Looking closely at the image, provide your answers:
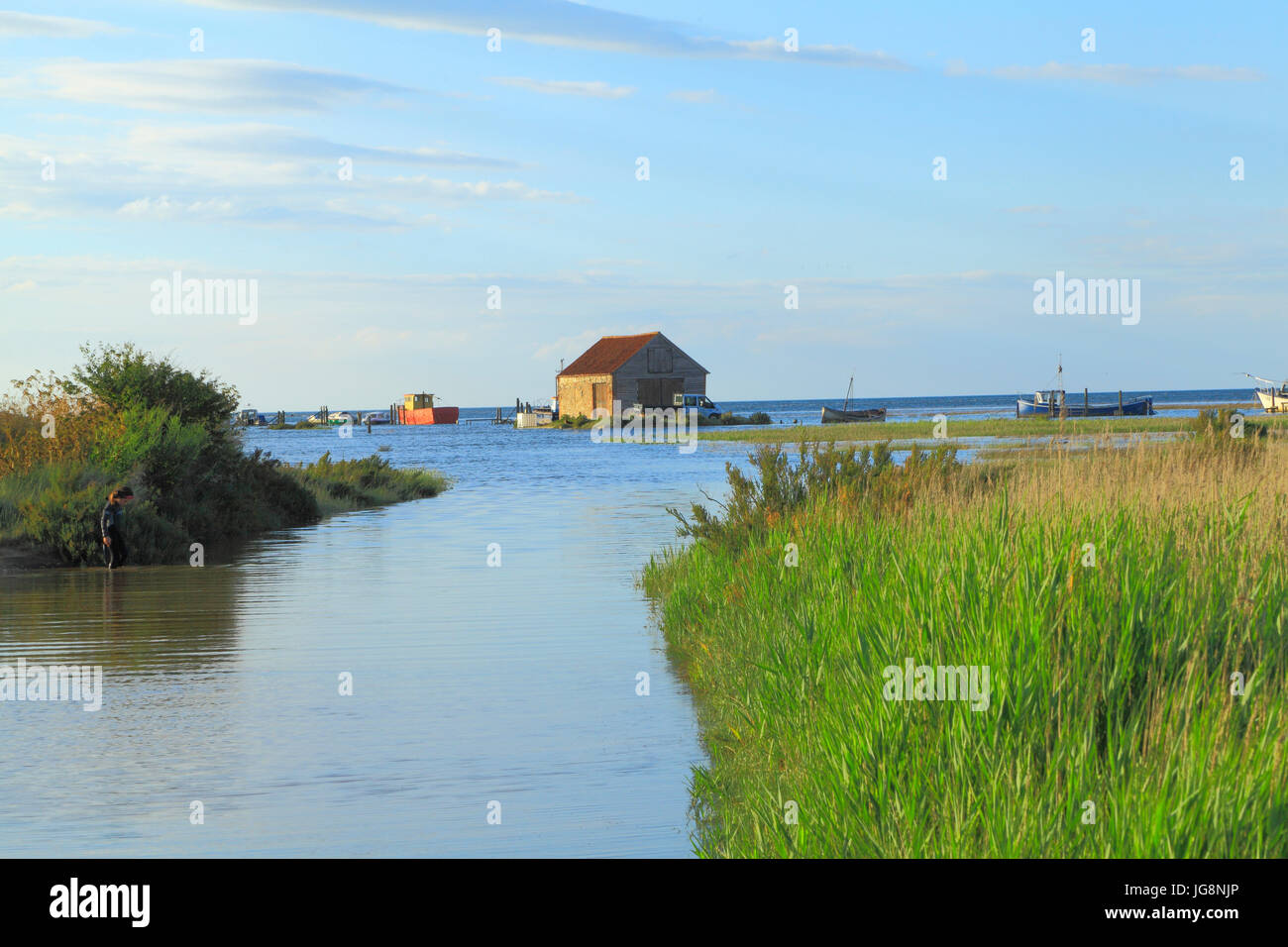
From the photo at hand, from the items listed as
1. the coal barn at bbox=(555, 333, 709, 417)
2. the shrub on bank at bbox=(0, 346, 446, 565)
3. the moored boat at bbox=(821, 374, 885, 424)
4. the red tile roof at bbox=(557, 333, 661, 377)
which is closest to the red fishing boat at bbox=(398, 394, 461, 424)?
the red tile roof at bbox=(557, 333, 661, 377)

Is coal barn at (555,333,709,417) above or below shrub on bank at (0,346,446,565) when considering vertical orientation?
above

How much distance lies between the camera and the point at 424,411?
155 meters

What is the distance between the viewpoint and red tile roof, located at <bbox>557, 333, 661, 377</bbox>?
10431 centimetres

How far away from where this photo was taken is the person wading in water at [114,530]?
832 inches

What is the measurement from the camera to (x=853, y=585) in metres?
10.5

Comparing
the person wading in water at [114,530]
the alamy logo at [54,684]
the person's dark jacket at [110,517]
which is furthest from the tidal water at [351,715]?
the person's dark jacket at [110,517]

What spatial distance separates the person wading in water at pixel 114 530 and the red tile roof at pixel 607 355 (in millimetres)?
82314

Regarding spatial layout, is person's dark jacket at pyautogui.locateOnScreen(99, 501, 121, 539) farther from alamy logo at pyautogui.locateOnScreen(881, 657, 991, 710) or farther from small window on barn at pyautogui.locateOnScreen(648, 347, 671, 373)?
small window on barn at pyautogui.locateOnScreen(648, 347, 671, 373)

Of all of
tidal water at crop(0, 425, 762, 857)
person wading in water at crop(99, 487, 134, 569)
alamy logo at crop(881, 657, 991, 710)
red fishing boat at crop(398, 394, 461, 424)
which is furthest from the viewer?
red fishing boat at crop(398, 394, 461, 424)

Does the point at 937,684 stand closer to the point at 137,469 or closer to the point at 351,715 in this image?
the point at 351,715

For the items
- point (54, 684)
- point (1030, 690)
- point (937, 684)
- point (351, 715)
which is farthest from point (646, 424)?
point (1030, 690)

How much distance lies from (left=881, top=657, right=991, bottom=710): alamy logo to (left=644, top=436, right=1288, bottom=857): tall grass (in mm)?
88
